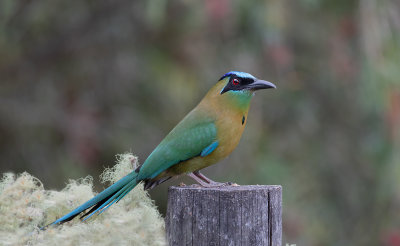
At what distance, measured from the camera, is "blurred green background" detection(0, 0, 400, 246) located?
795 cm

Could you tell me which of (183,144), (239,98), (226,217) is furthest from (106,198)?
(239,98)

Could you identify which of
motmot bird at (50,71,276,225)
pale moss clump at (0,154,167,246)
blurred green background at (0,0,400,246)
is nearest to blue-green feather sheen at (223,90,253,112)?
motmot bird at (50,71,276,225)

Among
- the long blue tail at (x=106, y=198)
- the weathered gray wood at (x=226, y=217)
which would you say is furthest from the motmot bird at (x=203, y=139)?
the weathered gray wood at (x=226, y=217)

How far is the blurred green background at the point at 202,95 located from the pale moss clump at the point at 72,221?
11.6 ft

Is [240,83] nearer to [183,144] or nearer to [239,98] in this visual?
[239,98]

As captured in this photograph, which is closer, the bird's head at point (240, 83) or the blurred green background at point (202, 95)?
the bird's head at point (240, 83)

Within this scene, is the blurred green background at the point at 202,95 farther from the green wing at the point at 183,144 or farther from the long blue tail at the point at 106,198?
the long blue tail at the point at 106,198

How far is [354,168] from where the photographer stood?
32.0 ft

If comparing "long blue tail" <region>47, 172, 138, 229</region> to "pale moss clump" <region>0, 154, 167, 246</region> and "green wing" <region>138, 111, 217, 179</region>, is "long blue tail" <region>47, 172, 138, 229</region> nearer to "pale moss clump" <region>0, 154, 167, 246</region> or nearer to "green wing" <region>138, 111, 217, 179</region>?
"pale moss clump" <region>0, 154, 167, 246</region>

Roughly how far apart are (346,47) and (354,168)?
1.98 m

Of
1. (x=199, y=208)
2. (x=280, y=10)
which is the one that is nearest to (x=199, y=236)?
(x=199, y=208)

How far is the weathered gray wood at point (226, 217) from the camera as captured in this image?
10.9 ft

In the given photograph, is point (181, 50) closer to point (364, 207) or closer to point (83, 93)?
point (83, 93)

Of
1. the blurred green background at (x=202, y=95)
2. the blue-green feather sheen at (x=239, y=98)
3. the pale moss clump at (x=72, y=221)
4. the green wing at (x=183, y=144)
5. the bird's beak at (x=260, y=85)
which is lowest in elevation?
the pale moss clump at (x=72, y=221)
